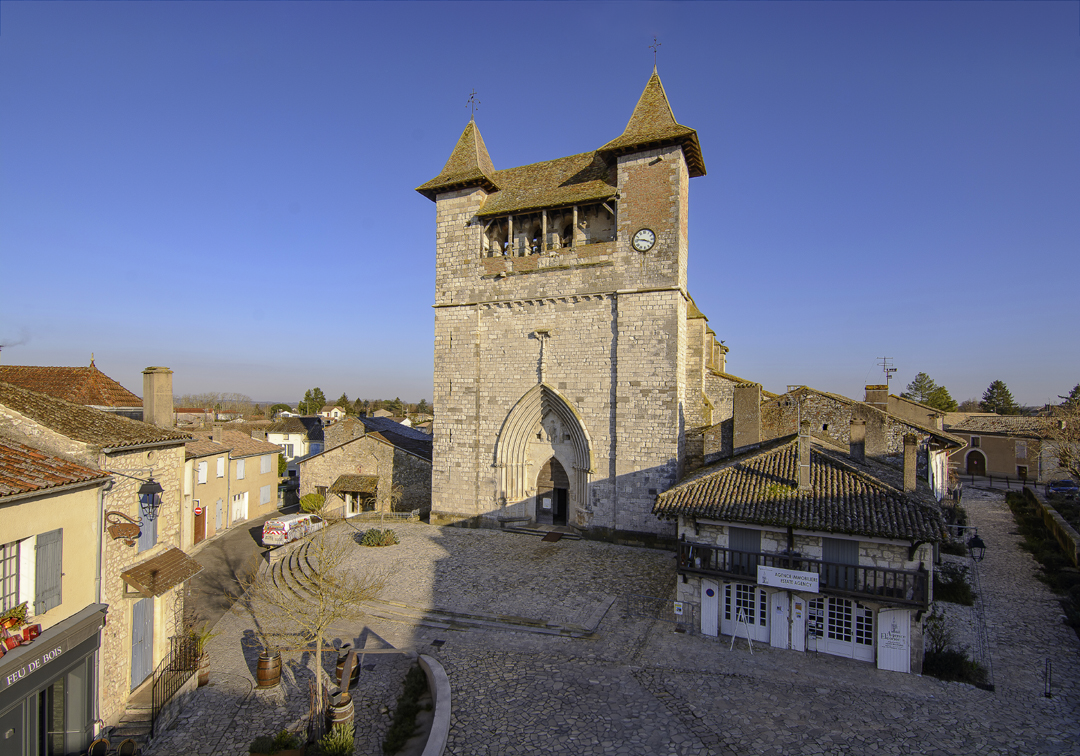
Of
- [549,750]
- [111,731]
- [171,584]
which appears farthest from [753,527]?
[111,731]

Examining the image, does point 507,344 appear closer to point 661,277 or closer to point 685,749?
point 661,277

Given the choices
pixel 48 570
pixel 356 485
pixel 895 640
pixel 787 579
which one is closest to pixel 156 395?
pixel 48 570

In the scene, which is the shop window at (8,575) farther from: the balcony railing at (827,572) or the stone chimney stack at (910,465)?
the stone chimney stack at (910,465)

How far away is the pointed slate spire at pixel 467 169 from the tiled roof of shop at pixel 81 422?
1441cm

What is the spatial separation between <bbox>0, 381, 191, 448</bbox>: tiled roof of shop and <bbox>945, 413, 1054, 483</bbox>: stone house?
46860 mm

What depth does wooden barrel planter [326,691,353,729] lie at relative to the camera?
27.8 ft

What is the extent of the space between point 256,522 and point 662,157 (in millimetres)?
26269

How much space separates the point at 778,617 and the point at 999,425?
43.2 metres

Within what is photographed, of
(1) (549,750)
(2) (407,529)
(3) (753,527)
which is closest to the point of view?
(1) (549,750)

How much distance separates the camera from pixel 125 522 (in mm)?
9898

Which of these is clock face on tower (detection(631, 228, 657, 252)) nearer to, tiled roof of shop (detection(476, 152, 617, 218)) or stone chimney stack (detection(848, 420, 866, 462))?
tiled roof of shop (detection(476, 152, 617, 218))

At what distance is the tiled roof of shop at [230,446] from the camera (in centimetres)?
2343

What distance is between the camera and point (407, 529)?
68.5ft

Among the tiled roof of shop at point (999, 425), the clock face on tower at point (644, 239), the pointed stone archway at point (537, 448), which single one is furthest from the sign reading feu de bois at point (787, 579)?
the tiled roof of shop at point (999, 425)
